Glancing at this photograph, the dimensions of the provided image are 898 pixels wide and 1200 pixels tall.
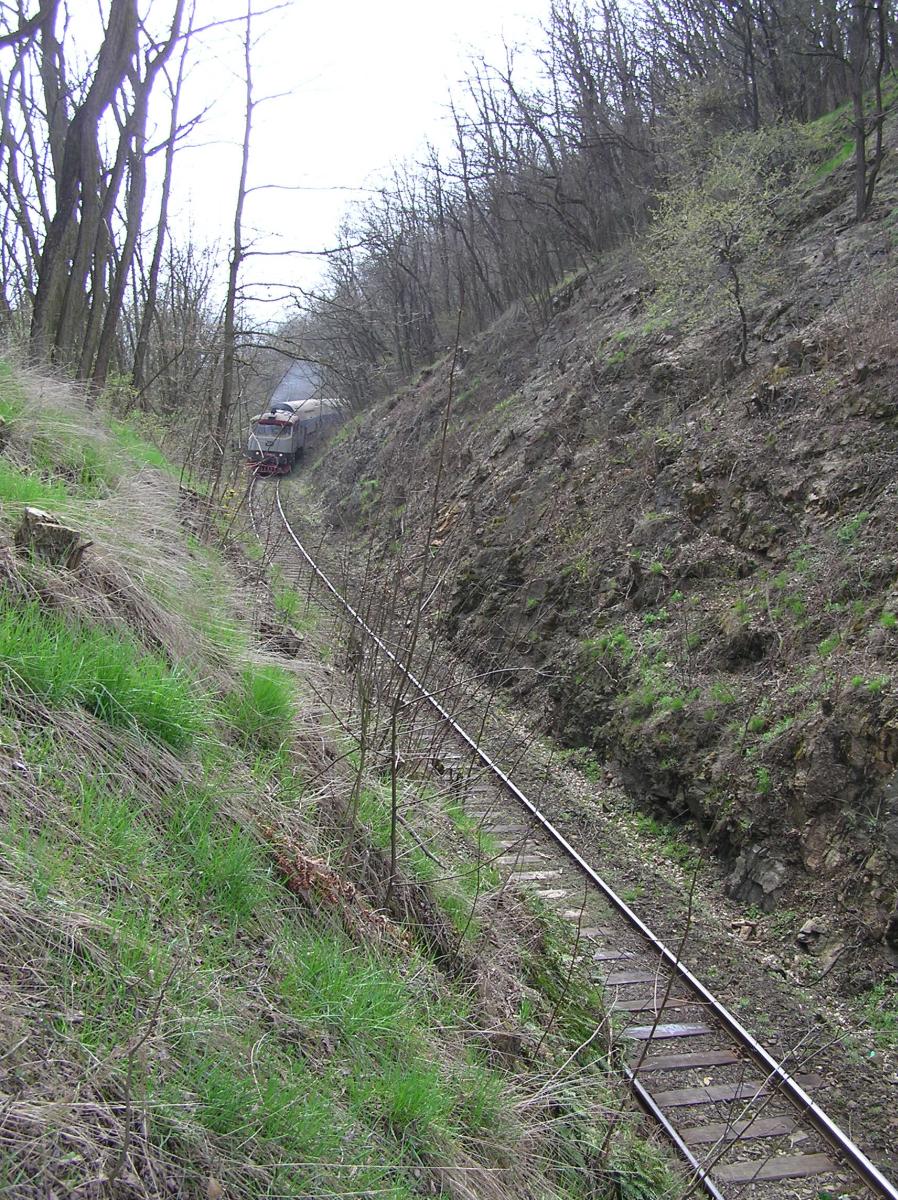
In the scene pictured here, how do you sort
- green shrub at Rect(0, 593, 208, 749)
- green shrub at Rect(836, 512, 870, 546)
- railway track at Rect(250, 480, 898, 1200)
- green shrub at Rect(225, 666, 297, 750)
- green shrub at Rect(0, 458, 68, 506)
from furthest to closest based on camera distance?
green shrub at Rect(836, 512, 870, 546)
green shrub at Rect(0, 458, 68, 506)
green shrub at Rect(225, 666, 297, 750)
railway track at Rect(250, 480, 898, 1200)
green shrub at Rect(0, 593, 208, 749)

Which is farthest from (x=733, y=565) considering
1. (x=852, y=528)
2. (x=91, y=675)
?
(x=91, y=675)

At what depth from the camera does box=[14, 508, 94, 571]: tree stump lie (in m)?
5.00

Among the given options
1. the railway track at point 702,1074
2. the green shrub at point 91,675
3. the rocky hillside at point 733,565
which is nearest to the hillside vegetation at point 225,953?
the green shrub at point 91,675

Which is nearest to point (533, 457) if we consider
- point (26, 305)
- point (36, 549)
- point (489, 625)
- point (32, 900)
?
point (489, 625)

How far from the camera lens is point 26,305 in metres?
18.7

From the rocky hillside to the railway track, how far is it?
125 cm

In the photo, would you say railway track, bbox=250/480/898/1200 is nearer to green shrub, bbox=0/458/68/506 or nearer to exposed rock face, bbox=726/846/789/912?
exposed rock face, bbox=726/846/789/912

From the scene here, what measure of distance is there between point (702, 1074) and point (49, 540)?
5.02 meters

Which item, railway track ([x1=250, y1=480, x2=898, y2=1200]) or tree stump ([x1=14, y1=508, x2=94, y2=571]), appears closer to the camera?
railway track ([x1=250, y1=480, x2=898, y2=1200])

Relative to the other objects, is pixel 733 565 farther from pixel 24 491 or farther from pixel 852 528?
pixel 24 491

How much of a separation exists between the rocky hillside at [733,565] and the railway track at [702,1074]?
1.25 m

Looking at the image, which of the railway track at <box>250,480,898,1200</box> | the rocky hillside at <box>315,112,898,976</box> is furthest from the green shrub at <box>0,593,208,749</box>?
the rocky hillside at <box>315,112,898,976</box>

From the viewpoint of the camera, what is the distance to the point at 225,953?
3420mm

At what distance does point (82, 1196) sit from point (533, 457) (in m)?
16.0
